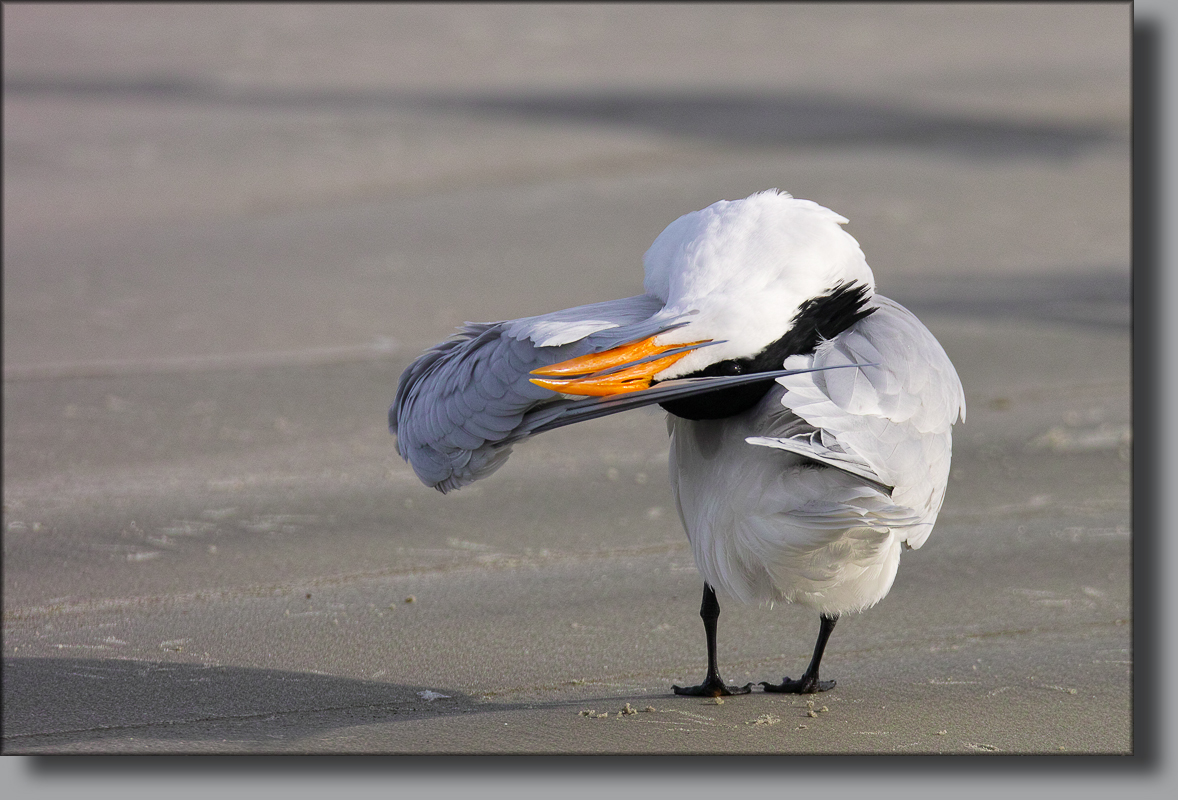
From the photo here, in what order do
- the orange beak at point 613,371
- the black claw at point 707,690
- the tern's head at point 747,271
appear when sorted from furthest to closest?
the black claw at point 707,690
the tern's head at point 747,271
the orange beak at point 613,371

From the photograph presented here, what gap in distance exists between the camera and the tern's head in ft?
9.09

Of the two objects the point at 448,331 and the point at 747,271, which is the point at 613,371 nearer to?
the point at 747,271

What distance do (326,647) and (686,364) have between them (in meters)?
1.64

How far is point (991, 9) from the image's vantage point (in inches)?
515

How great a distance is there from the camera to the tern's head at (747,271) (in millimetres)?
2771

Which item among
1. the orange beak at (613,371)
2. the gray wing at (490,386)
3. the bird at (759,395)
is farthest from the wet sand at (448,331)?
the orange beak at (613,371)

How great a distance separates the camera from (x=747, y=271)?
9.46ft

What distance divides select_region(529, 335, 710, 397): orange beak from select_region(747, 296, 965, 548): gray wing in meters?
0.26

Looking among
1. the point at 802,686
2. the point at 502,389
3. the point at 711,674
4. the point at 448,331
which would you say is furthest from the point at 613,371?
the point at 448,331

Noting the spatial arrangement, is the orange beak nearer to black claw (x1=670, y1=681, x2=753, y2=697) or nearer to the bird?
the bird

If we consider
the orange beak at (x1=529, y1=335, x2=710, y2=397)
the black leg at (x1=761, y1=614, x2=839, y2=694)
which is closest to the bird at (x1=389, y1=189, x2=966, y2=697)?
the orange beak at (x1=529, y1=335, x2=710, y2=397)

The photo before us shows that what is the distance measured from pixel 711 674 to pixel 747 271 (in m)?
1.16

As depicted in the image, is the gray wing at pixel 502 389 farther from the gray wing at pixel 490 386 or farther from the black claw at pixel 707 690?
the black claw at pixel 707 690

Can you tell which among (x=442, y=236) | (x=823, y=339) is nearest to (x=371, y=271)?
(x=442, y=236)
